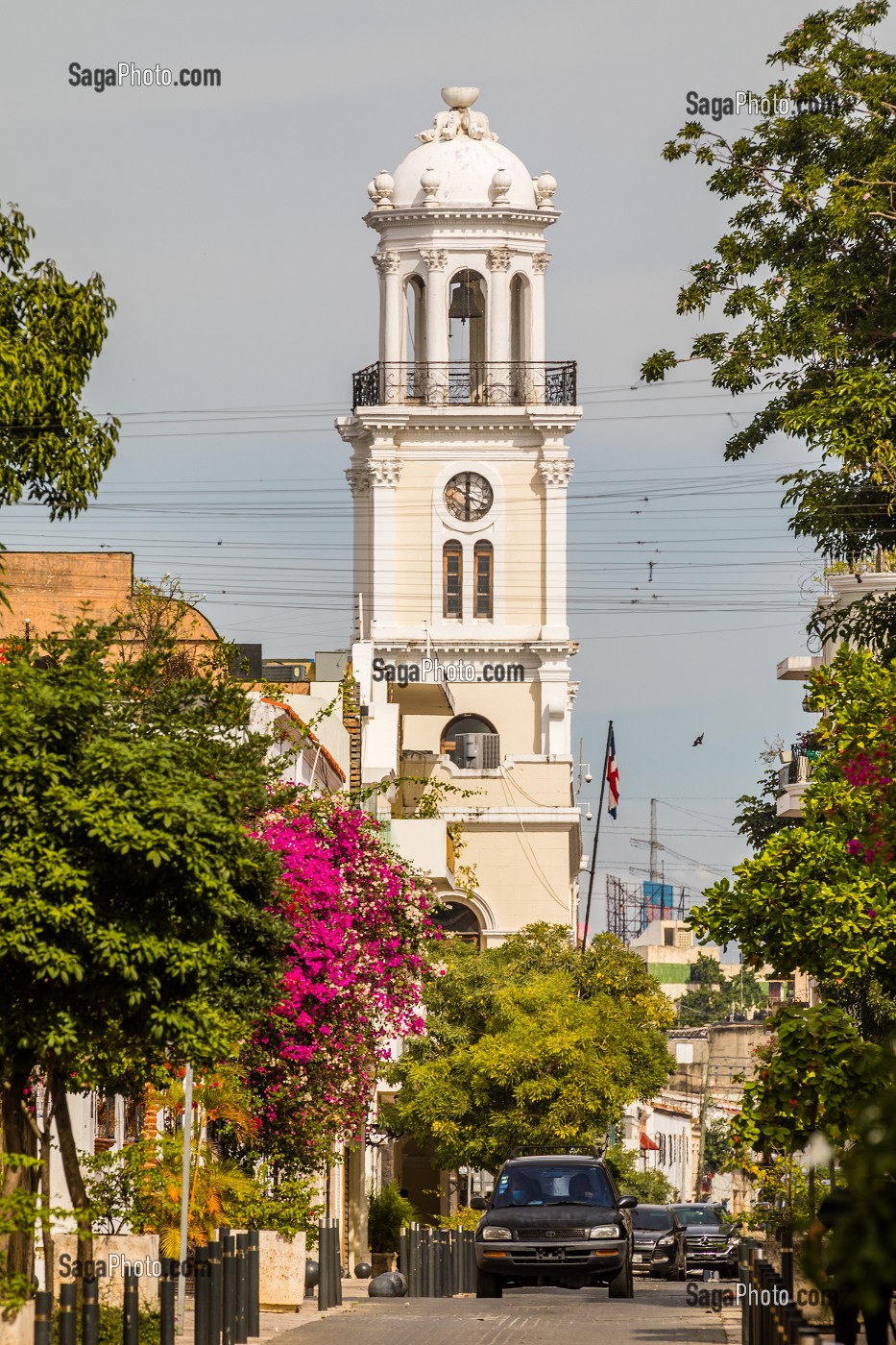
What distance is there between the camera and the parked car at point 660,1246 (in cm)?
4156

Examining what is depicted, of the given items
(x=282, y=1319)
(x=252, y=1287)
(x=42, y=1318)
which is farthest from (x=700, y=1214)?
(x=42, y=1318)

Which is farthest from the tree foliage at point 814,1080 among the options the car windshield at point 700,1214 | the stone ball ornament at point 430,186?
the stone ball ornament at point 430,186

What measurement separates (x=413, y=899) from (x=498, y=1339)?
9.23 metres

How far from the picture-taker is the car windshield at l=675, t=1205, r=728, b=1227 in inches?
1842

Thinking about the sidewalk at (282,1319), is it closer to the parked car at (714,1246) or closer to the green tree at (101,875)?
the green tree at (101,875)

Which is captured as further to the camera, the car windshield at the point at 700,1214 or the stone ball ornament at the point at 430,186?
the stone ball ornament at the point at 430,186

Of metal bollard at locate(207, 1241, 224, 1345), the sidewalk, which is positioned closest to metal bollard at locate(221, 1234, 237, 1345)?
metal bollard at locate(207, 1241, 224, 1345)

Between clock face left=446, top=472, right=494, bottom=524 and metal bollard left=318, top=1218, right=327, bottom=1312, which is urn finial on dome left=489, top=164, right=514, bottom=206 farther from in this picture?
metal bollard left=318, top=1218, right=327, bottom=1312

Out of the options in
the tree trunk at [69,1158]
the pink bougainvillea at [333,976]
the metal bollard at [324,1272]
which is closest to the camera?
the tree trunk at [69,1158]

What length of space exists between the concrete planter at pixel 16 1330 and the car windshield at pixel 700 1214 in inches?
1358

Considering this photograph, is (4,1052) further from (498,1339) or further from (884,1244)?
(884,1244)

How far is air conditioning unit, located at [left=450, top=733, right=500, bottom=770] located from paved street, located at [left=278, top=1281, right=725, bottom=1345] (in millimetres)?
54869

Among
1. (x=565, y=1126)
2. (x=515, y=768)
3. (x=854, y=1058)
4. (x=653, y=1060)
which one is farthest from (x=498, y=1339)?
(x=515, y=768)

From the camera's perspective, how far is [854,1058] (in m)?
16.2
